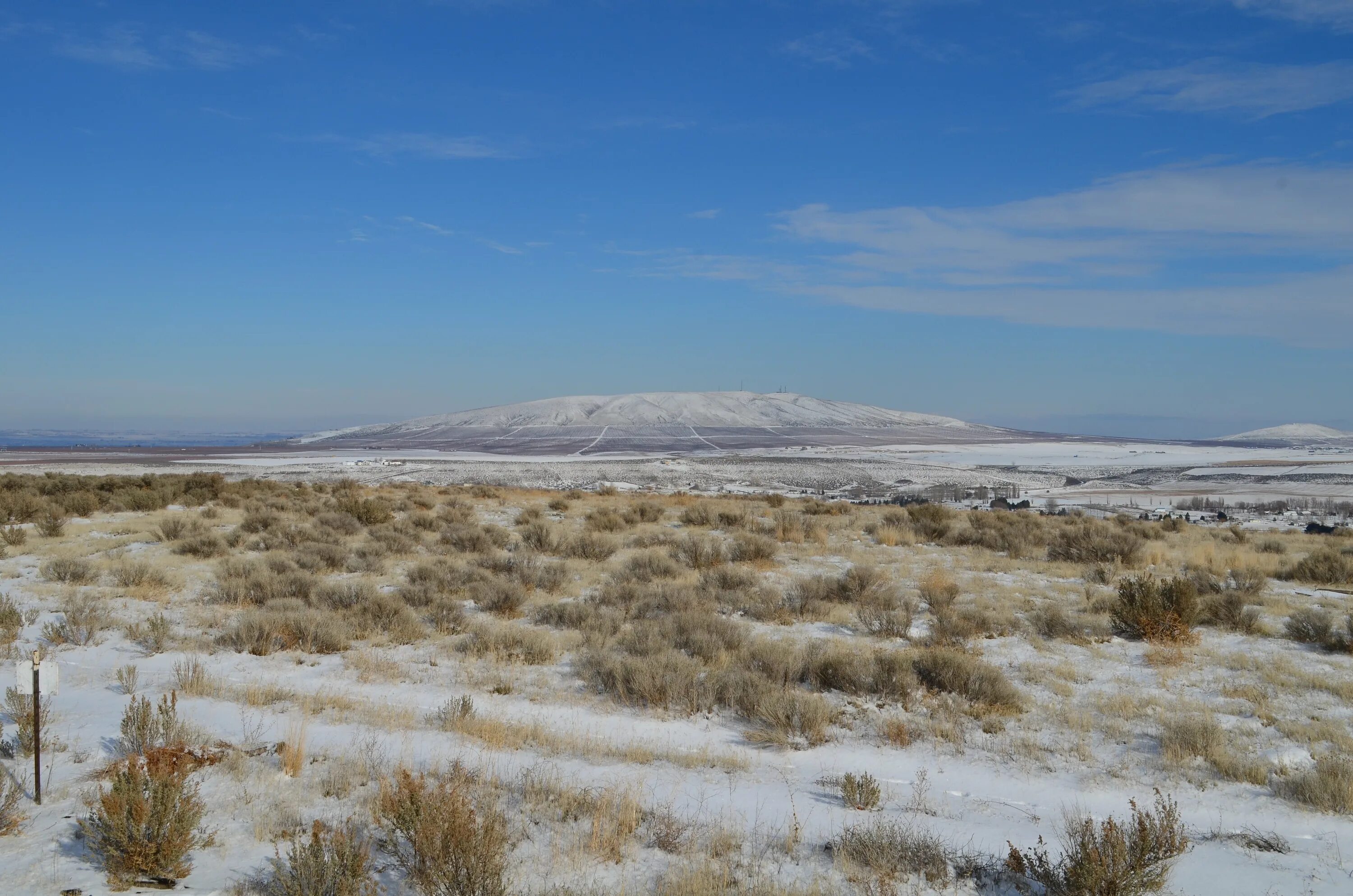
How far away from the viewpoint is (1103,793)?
5152 mm

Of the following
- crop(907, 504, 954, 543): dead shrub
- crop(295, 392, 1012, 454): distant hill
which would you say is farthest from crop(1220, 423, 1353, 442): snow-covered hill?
crop(907, 504, 954, 543): dead shrub

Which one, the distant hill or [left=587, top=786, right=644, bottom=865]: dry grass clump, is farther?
the distant hill

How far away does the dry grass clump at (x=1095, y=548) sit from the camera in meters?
14.0

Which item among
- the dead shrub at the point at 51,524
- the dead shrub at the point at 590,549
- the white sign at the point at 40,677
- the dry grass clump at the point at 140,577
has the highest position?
the white sign at the point at 40,677

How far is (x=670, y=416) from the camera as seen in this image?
177 m

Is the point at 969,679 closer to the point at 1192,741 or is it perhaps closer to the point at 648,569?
the point at 1192,741

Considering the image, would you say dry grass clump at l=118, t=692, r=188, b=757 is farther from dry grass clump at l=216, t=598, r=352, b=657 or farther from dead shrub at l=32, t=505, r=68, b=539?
dead shrub at l=32, t=505, r=68, b=539

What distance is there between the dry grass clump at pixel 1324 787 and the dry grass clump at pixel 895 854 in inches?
99.9

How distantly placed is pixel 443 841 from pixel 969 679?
4789 mm

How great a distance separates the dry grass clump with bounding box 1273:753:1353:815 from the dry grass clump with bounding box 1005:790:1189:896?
1.33 metres

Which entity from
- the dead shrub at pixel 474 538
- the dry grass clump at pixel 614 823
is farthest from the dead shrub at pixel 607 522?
the dry grass clump at pixel 614 823

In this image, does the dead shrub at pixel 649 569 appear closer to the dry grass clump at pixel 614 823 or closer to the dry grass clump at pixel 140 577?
the dry grass clump at pixel 140 577

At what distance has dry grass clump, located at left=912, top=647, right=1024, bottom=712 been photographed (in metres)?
6.66

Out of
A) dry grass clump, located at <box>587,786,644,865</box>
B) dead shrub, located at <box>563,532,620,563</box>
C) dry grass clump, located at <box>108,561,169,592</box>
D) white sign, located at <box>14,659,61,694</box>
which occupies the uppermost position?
white sign, located at <box>14,659,61,694</box>
